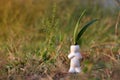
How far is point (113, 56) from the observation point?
11.4 feet

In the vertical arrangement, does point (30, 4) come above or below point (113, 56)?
above

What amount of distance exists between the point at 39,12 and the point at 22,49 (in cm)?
135

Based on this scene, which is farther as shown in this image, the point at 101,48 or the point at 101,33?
the point at 101,33

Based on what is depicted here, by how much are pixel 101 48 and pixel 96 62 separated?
33 centimetres

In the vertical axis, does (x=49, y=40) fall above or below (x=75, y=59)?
above

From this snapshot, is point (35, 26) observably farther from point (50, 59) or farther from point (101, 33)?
point (50, 59)

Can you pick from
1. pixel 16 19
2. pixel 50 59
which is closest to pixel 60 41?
pixel 50 59

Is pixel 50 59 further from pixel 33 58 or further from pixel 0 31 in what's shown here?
pixel 0 31

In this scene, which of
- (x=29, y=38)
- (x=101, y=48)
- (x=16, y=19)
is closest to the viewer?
(x=101, y=48)

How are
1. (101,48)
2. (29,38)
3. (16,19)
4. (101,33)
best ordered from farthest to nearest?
(16,19) → (101,33) → (29,38) → (101,48)

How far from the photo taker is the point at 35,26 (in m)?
4.80

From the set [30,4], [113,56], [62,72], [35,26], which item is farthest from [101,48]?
A: [30,4]

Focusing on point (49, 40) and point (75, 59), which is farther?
point (49, 40)

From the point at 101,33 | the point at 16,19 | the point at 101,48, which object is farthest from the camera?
the point at 16,19
